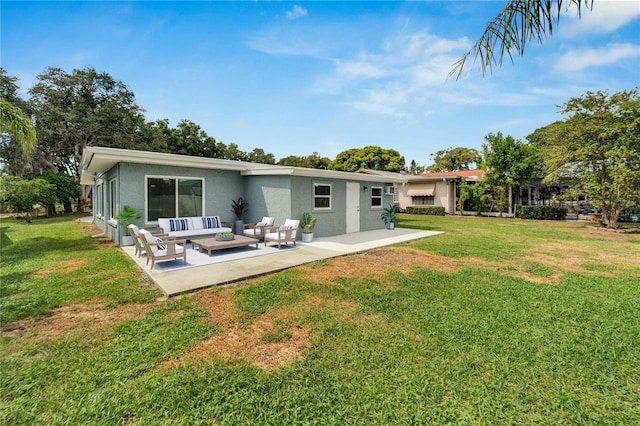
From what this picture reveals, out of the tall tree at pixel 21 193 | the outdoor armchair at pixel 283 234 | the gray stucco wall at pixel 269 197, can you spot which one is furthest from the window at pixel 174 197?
the tall tree at pixel 21 193

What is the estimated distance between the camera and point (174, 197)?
1111 cm

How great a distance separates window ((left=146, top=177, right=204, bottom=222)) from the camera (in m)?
10.7

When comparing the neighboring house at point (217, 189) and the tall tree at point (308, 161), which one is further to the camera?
the tall tree at point (308, 161)

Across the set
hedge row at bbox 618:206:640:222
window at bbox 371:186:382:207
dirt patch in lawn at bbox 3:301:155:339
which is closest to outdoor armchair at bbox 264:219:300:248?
dirt patch in lawn at bbox 3:301:155:339

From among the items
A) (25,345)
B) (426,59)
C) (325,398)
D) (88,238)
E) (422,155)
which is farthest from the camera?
(422,155)

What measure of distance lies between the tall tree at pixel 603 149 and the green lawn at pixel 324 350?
12.6 m

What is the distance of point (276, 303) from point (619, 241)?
16.1m

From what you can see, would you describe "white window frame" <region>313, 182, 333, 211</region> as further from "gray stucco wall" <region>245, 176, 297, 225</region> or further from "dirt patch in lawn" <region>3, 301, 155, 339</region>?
"dirt patch in lawn" <region>3, 301, 155, 339</region>

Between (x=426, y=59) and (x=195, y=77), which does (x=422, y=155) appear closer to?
(x=195, y=77)

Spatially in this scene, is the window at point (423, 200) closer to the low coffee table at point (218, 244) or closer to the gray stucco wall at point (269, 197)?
the gray stucco wall at point (269, 197)

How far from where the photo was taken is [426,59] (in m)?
5.22

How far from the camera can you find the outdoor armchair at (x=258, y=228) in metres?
11.1

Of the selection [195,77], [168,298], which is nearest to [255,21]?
[195,77]

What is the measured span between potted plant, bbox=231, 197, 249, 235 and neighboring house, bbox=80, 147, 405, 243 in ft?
0.71
